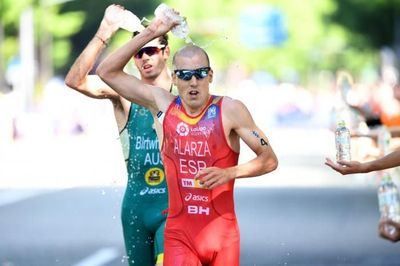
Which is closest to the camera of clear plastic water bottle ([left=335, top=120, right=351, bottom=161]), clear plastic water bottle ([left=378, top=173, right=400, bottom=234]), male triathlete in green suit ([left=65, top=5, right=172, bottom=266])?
clear plastic water bottle ([left=335, top=120, right=351, bottom=161])

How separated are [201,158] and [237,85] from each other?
172ft

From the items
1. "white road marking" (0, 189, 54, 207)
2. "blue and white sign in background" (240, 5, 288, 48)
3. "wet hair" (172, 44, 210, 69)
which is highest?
"blue and white sign in background" (240, 5, 288, 48)

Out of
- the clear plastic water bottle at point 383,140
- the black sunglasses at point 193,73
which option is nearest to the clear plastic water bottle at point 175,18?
the black sunglasses at point 193,73

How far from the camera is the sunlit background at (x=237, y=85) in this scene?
27.1m

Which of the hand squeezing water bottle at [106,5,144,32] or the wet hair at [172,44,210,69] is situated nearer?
the wet hair at [172,44,210,69]

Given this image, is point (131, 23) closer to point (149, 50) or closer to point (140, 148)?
point (149, 50)

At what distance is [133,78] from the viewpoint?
9.41 metres

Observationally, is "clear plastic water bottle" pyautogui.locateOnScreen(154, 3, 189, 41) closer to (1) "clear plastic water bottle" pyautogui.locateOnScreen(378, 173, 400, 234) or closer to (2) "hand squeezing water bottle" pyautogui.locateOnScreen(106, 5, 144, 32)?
(2) "hand squeezing water bottle" pyautogui.locateOnScreen(106, 5, 144, 32)

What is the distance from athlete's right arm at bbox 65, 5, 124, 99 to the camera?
1023 cm

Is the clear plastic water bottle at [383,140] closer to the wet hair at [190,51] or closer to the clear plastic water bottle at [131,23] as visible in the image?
the clear plastic water bottle at [131,23]

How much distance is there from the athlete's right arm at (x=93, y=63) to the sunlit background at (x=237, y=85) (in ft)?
2.55

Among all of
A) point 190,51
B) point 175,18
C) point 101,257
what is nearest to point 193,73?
point 190,51

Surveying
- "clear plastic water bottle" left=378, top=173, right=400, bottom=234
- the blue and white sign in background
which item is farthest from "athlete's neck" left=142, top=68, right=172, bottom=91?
the blue and white sign in background

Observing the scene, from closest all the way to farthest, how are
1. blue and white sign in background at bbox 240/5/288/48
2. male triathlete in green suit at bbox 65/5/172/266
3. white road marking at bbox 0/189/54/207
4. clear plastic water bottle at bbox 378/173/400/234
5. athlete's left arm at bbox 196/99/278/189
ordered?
athlete's left arm at bbox 196/99/278/189
male triathlete in green suit at bbox 65/5/172/266
clear plastic water bottle at bbox 378/173/400/234
white road marking at bbox 0/189/54/207
blue and white sign in background at bbox 240/5/288/48
